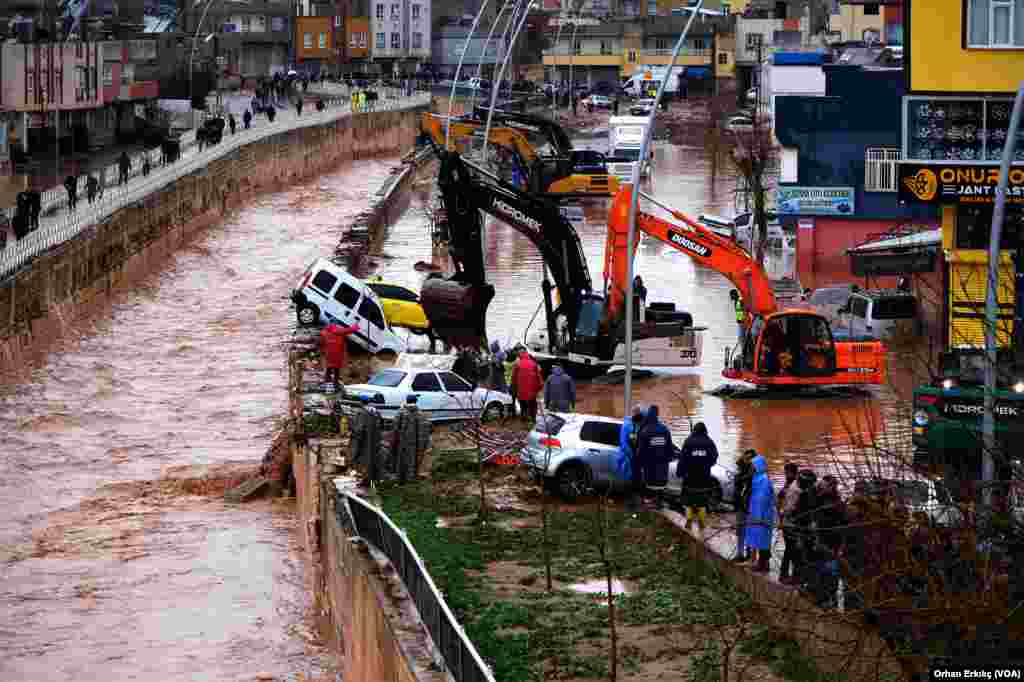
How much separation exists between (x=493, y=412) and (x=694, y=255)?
244 inches

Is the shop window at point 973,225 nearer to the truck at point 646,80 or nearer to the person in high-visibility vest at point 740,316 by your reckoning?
the person in high-visibility vest at point 740,316

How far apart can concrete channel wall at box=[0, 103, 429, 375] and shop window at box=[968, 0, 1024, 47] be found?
22842 millimetres

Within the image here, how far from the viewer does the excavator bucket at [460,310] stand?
33812 millimetres

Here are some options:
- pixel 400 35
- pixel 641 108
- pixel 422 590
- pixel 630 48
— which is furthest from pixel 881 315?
pixel 400 35

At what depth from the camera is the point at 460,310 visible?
33.9 meters

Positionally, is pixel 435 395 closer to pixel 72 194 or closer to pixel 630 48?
pixel 72 194

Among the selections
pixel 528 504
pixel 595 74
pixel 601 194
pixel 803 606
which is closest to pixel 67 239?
pixel 601 194

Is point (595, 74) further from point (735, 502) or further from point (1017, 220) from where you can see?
point (735, 502)

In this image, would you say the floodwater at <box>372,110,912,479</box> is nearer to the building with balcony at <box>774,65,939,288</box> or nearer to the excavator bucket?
the building with balcony at <box>774,65,939,288</box>

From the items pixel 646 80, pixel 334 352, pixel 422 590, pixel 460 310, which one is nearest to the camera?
pixel 422 590

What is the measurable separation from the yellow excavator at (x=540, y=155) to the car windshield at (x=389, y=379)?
2800 cm

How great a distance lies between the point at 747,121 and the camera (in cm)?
9894

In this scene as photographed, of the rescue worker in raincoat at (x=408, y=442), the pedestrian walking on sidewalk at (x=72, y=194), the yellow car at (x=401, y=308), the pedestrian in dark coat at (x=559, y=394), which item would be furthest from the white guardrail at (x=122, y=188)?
the rescue worker in raincoat at (x=408, y=442)

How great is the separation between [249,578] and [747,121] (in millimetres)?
73359
